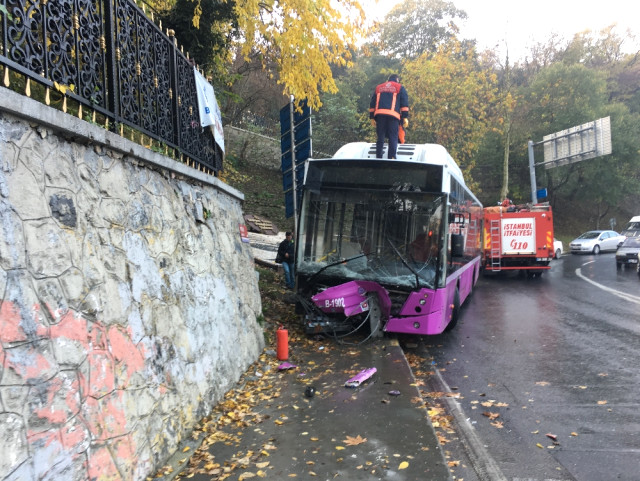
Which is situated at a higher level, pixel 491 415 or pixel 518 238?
pixel 518 238

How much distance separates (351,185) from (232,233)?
2.40 metres

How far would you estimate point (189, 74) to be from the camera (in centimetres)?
669

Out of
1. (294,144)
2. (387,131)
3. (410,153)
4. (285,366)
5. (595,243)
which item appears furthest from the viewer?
(595,243)

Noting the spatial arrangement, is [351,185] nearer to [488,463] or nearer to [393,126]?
[393,126]

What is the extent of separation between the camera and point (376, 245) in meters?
8.38

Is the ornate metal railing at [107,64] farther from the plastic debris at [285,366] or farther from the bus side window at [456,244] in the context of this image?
the bus side window at [456,244]

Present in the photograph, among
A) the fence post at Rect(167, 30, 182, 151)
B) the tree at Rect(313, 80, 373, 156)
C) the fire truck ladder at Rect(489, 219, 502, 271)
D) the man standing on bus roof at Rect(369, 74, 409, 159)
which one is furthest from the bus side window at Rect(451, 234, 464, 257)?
the tree at Rect(313, 80, 373, 156)

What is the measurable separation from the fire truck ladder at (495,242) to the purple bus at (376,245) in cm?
1175

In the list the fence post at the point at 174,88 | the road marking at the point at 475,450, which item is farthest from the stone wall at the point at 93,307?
the road marking at the point at 475,450

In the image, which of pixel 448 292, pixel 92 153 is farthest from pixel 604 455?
pixel 92 153

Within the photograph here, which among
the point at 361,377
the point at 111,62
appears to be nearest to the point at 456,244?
the point at 361,377

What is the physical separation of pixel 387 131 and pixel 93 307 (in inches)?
306

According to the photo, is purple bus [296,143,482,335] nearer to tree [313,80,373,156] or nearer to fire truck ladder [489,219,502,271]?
fire truck ladder [489,219,502,271]

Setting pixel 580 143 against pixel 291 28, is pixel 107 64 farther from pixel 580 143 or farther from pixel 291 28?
pixel 580 143
